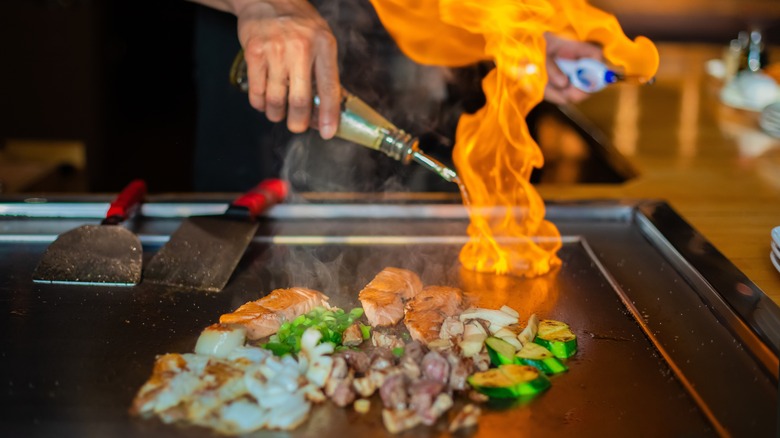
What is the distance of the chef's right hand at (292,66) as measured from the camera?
184cm

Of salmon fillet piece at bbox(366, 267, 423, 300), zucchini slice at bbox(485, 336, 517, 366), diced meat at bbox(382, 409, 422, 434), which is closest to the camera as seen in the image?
diced meat at bbox(382, 409, 422, 434)

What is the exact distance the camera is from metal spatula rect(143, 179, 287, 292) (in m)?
1.75

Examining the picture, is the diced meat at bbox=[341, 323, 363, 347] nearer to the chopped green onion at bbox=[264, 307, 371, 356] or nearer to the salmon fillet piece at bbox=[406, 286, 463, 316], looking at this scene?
the chopped green onion at bbox=[264, 307, 371, 356]

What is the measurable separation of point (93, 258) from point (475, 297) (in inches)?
34.2

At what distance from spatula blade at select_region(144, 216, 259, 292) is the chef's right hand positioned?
0.99 ft

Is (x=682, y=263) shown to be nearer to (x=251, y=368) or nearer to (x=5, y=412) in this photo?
(x=251, y=368)

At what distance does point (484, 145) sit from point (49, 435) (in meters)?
1.27

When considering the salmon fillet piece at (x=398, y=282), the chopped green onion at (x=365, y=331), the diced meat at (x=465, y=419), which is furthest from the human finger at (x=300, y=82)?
the diced meat at (x=465, y=419)

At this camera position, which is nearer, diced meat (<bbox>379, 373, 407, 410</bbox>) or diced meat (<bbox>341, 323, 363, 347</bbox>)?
→ diced meat (<bbox>379, 373, 407, 410</bbox>)

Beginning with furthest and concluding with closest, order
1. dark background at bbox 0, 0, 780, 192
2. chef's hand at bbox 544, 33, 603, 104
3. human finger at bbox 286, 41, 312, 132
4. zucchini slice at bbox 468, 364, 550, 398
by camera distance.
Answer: dark background at bbox 0, 0, 780, 192 → chef's hand at bbox 544, 33, 603, 104 → human finger at bbox 286, 41, 312, 132 → zucchini slice at bbox 468, 364, 550, 398

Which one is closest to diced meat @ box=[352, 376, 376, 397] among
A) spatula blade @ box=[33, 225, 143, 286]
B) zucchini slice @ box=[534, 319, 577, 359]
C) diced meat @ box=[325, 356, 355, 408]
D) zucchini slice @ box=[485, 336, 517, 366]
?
diced meat @ box=[325, 356, 355, 408]

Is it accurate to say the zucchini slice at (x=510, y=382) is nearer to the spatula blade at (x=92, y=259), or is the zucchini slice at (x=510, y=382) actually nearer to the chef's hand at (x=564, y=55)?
the spatula blade at (x=92, y=259)

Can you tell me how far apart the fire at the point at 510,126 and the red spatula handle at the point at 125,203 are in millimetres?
857

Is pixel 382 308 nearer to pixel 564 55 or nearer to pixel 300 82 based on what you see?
pixel 300 82
